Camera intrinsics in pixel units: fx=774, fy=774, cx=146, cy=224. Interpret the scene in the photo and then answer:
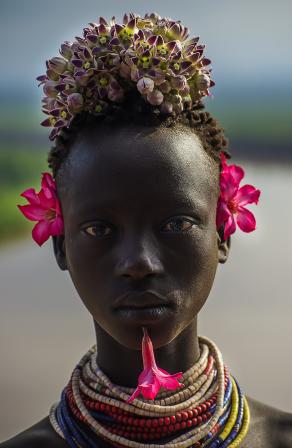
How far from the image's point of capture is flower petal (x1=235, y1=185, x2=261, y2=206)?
2.27m

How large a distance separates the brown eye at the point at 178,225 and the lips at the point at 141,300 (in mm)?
170

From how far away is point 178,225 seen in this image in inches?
77.6

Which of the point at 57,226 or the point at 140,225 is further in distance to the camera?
the point at 57,226

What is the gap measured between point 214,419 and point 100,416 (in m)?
0.32

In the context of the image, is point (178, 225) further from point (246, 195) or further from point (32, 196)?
point (32, 196)

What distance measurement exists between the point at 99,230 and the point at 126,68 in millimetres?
434

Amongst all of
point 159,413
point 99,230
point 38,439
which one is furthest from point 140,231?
point 38,439

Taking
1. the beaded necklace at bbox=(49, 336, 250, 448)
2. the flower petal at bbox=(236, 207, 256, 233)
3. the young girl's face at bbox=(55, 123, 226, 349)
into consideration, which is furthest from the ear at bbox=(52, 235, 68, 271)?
the flower petal at bbox=(236, 207, 256, 233)

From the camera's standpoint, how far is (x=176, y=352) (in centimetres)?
218

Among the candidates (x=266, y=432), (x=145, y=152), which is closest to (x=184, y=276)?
(x=145, y=152)

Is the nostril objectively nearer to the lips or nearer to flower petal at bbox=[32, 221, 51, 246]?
the lips

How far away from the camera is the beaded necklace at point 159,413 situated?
6.86 ft

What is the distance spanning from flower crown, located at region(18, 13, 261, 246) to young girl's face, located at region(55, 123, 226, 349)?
0.31 ft

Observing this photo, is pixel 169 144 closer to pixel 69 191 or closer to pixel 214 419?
pixel 69 191
